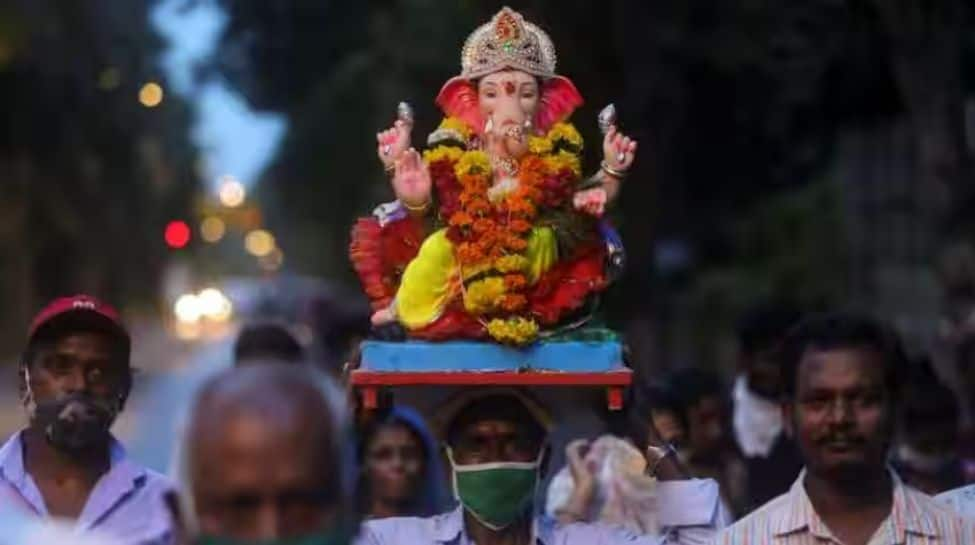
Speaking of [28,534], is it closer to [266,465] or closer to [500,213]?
[266,465]

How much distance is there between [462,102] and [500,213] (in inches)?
18.4

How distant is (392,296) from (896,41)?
874cm

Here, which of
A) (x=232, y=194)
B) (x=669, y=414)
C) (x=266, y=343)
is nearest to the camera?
(x=266, y=343)

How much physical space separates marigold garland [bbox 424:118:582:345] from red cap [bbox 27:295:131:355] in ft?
3.13

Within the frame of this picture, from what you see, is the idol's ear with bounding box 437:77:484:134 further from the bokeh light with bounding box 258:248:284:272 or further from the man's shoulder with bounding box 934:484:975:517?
the bokeh light with bounding box 258:248:284:272

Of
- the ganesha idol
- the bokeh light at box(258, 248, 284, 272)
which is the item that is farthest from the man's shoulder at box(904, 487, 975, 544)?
the bokeh light at box(258, 248, 284, 272)

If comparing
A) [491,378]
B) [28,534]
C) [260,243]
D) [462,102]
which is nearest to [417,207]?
[462,102]

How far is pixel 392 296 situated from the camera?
618 centimetres

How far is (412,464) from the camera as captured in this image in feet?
23.2

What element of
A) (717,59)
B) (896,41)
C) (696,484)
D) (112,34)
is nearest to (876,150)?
(717,59)

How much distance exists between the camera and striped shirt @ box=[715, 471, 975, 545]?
475 cm

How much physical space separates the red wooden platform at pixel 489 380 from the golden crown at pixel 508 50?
1021 mm

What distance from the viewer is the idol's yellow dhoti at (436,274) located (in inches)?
234

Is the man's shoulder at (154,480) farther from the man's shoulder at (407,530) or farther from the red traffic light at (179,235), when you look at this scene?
the red traffic light at (179,235)
